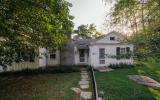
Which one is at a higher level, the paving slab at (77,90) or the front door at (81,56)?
the front door at (81,56)

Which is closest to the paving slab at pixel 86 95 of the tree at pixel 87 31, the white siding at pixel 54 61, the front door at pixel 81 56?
the white siding at pixel 54 61

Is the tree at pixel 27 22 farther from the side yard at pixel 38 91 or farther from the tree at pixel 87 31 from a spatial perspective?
the tree at pixel 87 31

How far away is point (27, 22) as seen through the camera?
11883mm

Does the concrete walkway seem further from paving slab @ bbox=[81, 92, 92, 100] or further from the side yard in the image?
the side yard

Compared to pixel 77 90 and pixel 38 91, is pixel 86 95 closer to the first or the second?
pixel 77 90

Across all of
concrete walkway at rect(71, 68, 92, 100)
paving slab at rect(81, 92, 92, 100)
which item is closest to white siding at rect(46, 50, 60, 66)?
concrete walkway at rect(71, 68, 92, 100)

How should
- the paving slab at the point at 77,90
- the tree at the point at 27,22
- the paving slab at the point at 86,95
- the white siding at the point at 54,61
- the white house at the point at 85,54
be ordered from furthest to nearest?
the white siding at the point at 54,61 → the white house at the point at 85,54 → the paving slab at the point at 77,90 → the paving slab at the point at 86,95 → the tree at the point at 27,22

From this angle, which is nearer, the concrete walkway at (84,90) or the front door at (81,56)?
the concrete walkway at (84,90)

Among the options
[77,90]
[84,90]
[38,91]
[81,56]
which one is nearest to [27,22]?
[38,91]

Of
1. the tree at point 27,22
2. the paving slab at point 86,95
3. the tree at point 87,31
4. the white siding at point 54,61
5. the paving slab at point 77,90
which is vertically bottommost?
the paving slab at point 86,95

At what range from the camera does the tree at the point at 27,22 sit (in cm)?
1089

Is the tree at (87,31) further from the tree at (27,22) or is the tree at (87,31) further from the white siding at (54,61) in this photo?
the tree at (27,22)

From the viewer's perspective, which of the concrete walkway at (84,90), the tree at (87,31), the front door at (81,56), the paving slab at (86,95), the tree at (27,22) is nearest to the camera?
the tree at (27,22)

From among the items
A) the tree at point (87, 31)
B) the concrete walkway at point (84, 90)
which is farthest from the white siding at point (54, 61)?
the tree at point (87, 31)
